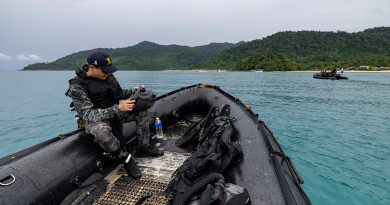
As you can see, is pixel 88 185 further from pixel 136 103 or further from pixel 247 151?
pixel 247 151

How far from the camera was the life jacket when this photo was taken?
3162mm

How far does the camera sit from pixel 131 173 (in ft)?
10.9

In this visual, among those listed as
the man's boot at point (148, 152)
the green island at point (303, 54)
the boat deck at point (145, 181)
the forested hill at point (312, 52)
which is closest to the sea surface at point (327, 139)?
the boat deck at point (145, 181)

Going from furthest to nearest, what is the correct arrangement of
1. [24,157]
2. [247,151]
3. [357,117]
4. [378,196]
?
[357,117], [378,196], [247,151], [24,157]

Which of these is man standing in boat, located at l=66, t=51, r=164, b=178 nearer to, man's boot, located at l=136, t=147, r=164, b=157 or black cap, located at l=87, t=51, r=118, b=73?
black cap, located at l=87, t=51, r=118, b=73

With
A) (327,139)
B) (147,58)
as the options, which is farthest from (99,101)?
(147,58)

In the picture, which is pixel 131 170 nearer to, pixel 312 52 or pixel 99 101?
pixel 99 101

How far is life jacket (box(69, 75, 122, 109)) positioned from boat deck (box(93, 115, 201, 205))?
0.98 metres

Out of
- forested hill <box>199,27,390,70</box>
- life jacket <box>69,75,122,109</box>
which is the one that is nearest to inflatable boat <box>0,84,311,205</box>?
life jacket <box>69,75,122,109</box>

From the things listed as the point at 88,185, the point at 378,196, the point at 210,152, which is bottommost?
the point at 378,196

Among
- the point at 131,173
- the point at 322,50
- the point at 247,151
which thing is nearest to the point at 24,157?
the point at 131,173

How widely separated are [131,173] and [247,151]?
1.52 m

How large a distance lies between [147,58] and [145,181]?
134295 millimetres

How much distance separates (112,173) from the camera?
11.5 feet
